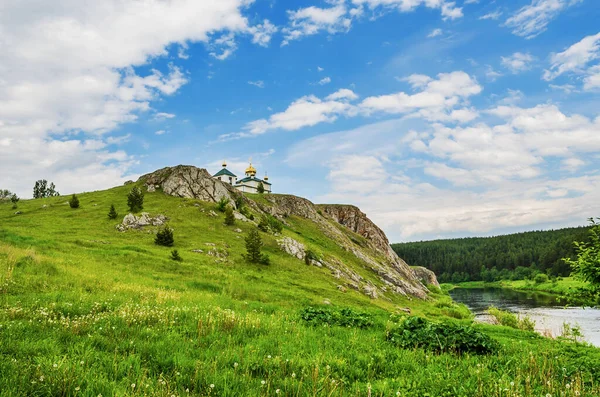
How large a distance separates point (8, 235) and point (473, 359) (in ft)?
134

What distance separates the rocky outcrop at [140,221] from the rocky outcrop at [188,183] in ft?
58.4

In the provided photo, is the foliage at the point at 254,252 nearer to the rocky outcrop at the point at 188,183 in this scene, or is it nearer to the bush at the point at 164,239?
the bush at the point at 164,239

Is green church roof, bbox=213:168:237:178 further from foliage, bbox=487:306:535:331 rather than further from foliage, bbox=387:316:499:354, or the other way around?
foliage, bbox=387:316:499:354

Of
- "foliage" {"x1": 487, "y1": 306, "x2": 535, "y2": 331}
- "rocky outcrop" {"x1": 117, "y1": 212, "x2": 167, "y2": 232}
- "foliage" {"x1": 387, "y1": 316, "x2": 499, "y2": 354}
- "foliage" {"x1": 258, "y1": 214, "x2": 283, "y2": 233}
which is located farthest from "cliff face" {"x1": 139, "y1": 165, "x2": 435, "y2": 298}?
"foliage" {"x1": 387, "y1": 316, "x2": 499, "y2": 354}

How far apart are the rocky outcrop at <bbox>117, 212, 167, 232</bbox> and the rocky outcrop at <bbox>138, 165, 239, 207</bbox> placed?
700 inches

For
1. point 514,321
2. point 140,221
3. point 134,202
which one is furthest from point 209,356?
point 134,202

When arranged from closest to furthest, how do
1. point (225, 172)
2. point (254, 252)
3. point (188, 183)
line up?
point (254, 252)
point (188, 183)
point (225, 172)

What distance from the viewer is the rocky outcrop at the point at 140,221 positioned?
48825 millimetres

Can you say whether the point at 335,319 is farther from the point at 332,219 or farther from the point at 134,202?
the point at 332,219

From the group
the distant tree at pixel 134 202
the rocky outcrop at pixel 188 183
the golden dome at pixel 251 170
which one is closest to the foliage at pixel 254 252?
the distant tree at pixel 134 202

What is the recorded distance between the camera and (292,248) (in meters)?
56.7

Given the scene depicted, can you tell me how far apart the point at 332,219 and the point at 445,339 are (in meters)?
105

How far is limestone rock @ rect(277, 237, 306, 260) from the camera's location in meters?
55.4

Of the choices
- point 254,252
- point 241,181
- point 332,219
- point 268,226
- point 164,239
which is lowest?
point 254,252
